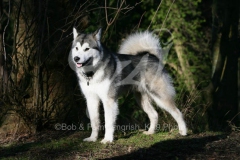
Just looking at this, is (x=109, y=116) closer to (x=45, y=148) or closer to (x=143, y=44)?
(x=45, y=148)

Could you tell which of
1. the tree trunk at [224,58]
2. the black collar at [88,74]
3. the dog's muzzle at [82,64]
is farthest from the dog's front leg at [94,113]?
the tree trunk at [224,58]

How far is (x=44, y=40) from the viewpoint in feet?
21.6

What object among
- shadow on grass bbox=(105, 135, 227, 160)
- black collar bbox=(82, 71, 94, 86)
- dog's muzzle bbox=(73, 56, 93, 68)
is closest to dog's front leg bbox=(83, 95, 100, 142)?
black collar bbox=(82, 71, 94, 86)

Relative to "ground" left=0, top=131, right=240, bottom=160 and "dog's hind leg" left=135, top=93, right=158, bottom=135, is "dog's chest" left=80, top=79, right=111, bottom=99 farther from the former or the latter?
"dog's hind leg" left=135, top=93, right=158, bottom=135

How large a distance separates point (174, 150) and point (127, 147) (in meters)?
0.61

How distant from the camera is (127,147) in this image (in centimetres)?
556

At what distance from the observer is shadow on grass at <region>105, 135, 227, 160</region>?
5062 mm

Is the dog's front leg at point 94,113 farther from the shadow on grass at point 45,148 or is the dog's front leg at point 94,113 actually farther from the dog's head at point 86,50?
the dog's head at point 86,50

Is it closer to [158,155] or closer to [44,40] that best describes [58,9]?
[44,40]

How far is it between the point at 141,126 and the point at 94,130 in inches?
76.2

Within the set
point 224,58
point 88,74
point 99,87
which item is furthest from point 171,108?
point 224,58

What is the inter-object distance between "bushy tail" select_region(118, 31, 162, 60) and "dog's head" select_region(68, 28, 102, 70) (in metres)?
1.04

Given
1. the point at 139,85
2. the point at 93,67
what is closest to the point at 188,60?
the point at 139,85

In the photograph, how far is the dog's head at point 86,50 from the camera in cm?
572
